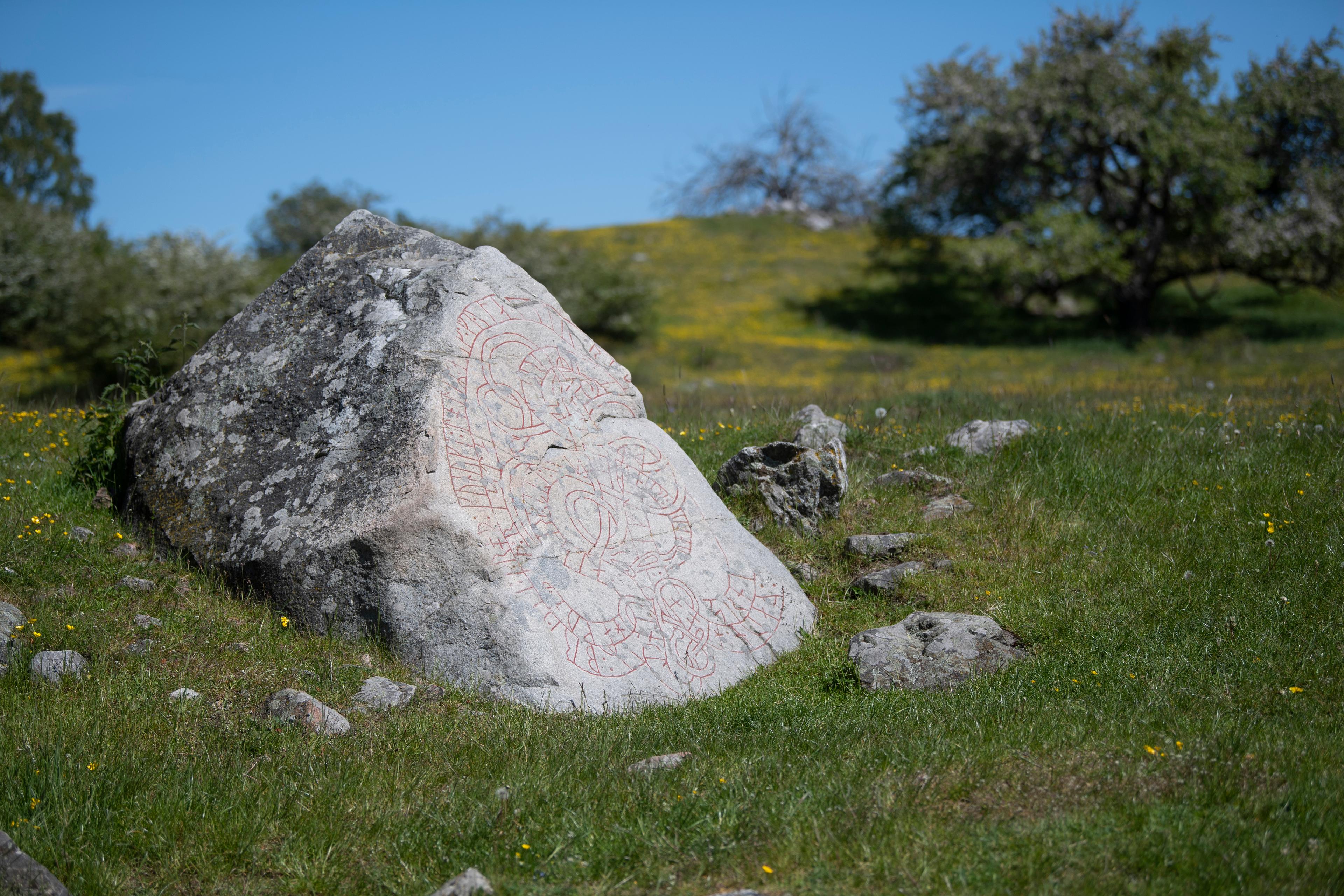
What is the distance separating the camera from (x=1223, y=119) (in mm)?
23641

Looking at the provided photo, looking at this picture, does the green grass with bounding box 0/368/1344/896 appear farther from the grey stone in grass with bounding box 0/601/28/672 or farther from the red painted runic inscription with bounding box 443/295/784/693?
the red painted runic inscription with bounding box 443/295/784/693

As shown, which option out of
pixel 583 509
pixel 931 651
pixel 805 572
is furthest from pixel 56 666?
pixel 931 651

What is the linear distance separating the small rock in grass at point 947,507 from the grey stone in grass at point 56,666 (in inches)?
215

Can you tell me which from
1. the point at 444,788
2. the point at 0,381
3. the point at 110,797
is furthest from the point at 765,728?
the point at 0,381

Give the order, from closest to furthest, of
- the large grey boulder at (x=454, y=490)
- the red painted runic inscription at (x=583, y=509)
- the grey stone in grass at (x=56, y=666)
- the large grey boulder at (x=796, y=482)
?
the grey stone in grass at (x=56, y=666) → the large grey boulder at (x=454, y=490) → the red painted runic inscription at (x=583, y=509) → the large grey boulder at (x=796, y=482)

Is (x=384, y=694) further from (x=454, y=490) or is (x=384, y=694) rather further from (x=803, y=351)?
(x=803, y=351)

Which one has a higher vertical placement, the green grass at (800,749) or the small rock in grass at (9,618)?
the small rock in grass at (9,618)

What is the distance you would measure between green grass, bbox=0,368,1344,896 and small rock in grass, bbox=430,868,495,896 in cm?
15

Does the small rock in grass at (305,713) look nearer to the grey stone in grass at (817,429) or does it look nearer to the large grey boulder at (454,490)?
the large grey boulder at (454,490)

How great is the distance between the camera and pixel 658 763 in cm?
409

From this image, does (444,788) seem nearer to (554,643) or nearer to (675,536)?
(554,643)

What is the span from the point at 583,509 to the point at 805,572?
5.97 ft

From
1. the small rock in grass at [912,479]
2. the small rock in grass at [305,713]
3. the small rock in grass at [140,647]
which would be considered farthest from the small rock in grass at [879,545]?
the small rock in grass at [140,647]

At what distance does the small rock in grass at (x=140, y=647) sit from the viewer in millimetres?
4922
